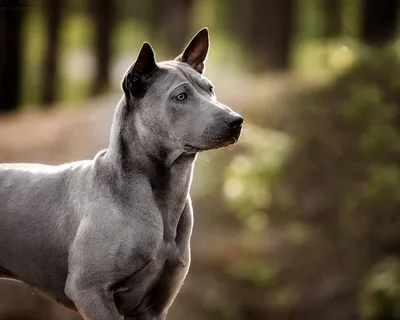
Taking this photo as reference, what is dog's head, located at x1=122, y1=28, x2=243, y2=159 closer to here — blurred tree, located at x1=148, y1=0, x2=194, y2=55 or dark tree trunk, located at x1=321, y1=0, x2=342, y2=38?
blurred tree, located at x1=148, y1=0, x2=194, y2=55

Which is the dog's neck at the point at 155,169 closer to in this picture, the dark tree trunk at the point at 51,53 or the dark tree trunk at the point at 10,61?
the dark tree trunk at the point at 10,61

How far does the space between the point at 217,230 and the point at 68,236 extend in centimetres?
761

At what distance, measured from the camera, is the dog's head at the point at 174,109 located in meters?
4.29

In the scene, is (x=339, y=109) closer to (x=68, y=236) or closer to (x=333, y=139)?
(x=333, y=139)

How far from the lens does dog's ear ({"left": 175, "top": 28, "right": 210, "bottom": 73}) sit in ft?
15.7

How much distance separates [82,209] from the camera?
14.8ft

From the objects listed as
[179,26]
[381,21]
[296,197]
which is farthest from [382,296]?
[179,26]

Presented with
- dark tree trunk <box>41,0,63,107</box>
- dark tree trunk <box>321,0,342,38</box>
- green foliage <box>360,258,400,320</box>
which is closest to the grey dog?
green foliage <box>360,258,400,320</box>

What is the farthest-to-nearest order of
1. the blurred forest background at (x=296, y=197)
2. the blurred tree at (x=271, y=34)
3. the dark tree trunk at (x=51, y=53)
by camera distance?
the dark tree trunk at (x=51, y=53)
the blurred tree at (x=271, y=34)
the blurred forest background at (x=296, y=197)

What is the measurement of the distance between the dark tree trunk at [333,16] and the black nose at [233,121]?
2042cm

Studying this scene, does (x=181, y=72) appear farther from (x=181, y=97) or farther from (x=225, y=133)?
(x=225, y=133)

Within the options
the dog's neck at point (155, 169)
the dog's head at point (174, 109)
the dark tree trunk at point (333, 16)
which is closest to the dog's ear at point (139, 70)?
the dog's head at point (174, 109)

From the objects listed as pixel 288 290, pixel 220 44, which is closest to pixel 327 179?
pixel 288 290

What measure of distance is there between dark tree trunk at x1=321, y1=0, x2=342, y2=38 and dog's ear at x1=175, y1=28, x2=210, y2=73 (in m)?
19.9
